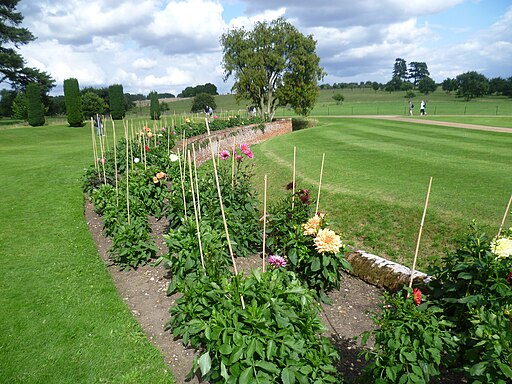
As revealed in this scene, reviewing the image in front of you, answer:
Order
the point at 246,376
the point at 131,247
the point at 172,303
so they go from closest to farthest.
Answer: the point at 246,376 → the point at 172,303 → the point at 131,247

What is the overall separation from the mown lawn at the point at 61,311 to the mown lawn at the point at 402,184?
3.21 meters

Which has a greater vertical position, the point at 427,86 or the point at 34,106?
the point at 427,86

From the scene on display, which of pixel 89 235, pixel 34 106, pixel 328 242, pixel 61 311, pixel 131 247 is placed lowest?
pixel 61 311

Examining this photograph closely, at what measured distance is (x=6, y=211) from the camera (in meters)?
7.19

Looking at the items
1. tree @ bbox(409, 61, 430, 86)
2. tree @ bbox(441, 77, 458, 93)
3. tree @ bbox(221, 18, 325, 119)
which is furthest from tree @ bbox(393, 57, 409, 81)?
tree @ bbox(221, 18, 325, 119)

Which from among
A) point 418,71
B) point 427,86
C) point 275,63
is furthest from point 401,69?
point 275,63

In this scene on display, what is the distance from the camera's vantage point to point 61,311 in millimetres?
4020

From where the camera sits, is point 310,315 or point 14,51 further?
point 14,51

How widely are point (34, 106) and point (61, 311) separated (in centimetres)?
3104

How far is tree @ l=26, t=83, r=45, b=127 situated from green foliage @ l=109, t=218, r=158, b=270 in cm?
2930

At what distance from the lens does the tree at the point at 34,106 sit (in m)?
28.1

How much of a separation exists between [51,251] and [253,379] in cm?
449

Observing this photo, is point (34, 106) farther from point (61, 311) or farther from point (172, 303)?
point (172, 303)

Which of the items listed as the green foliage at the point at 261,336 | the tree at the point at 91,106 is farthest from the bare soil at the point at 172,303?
the tree at the point at 91,106
